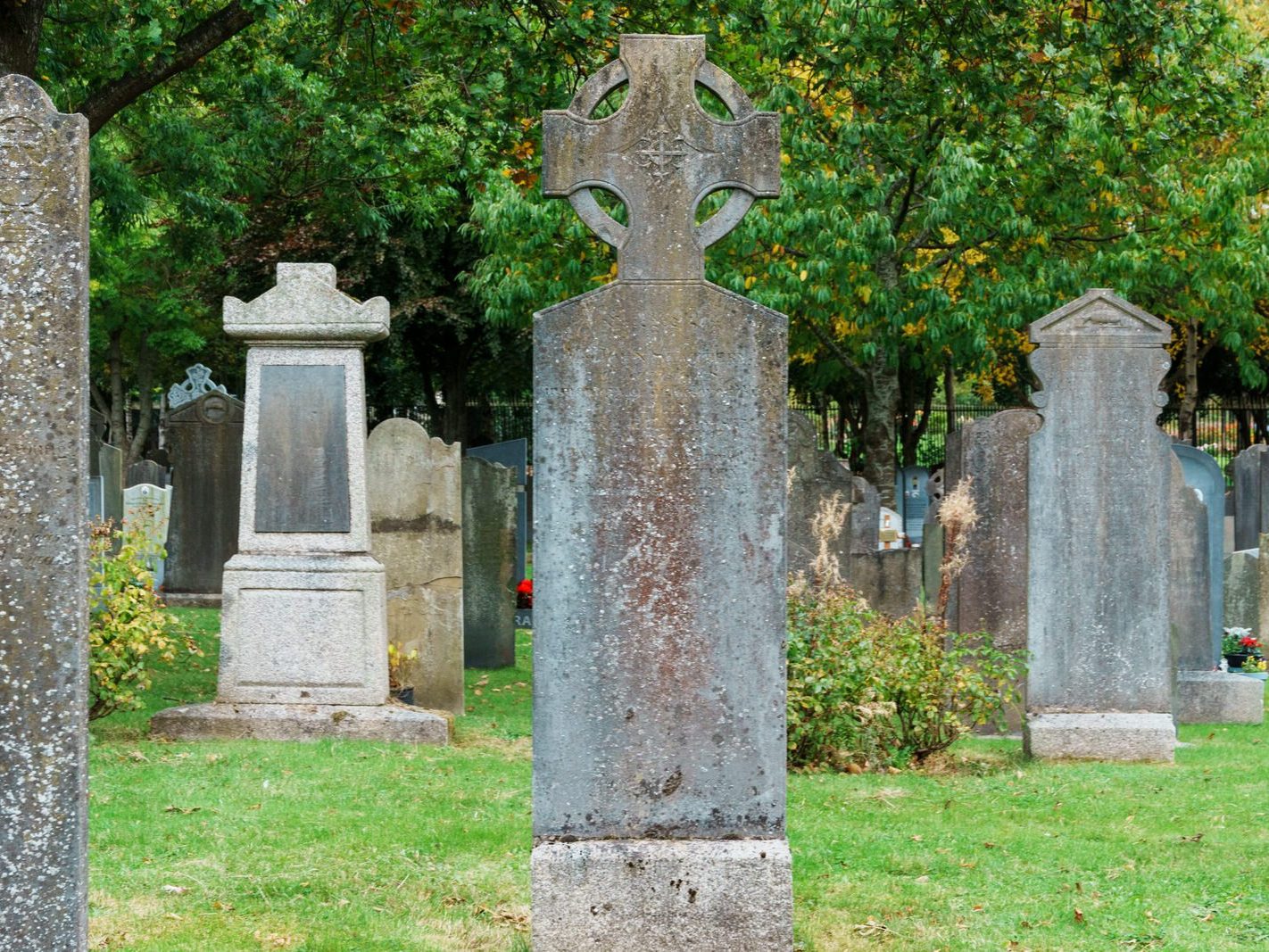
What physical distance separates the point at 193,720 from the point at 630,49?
237 inches

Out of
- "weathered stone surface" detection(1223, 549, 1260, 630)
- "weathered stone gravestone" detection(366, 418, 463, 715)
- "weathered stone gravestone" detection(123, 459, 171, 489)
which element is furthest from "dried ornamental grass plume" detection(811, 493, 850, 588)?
"weathered stone gravestone" detection(123, 459, 171, 489)

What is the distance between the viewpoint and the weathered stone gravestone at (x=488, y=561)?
1370cm

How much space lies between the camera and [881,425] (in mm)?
21719

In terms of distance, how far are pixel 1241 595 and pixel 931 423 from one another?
27318 mm

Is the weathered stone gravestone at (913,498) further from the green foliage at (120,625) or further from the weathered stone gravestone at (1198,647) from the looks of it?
the green foliage at (120,625)

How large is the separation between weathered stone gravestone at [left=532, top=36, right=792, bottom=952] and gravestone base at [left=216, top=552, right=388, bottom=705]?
4.96m

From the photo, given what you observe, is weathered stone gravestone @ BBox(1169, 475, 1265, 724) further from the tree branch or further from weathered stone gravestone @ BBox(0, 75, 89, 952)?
weathered stone gravestone @ BBox(0, 75, 89, 952)

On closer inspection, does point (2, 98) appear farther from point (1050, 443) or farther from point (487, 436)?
point (487, 436)

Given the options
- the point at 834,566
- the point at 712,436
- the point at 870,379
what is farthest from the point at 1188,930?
the point at 870,379

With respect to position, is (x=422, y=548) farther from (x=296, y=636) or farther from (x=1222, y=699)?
(x=1222, y=699)

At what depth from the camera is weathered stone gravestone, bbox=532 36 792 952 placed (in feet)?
16.5

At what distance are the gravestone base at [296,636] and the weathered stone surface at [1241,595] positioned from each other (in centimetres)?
828

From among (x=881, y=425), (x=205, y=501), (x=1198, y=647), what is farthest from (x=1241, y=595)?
(x=205, y=501)

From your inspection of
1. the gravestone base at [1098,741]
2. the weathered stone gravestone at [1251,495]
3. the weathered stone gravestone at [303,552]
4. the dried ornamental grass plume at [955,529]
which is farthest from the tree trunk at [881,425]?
the weathered stone gravestone at [303,552]
